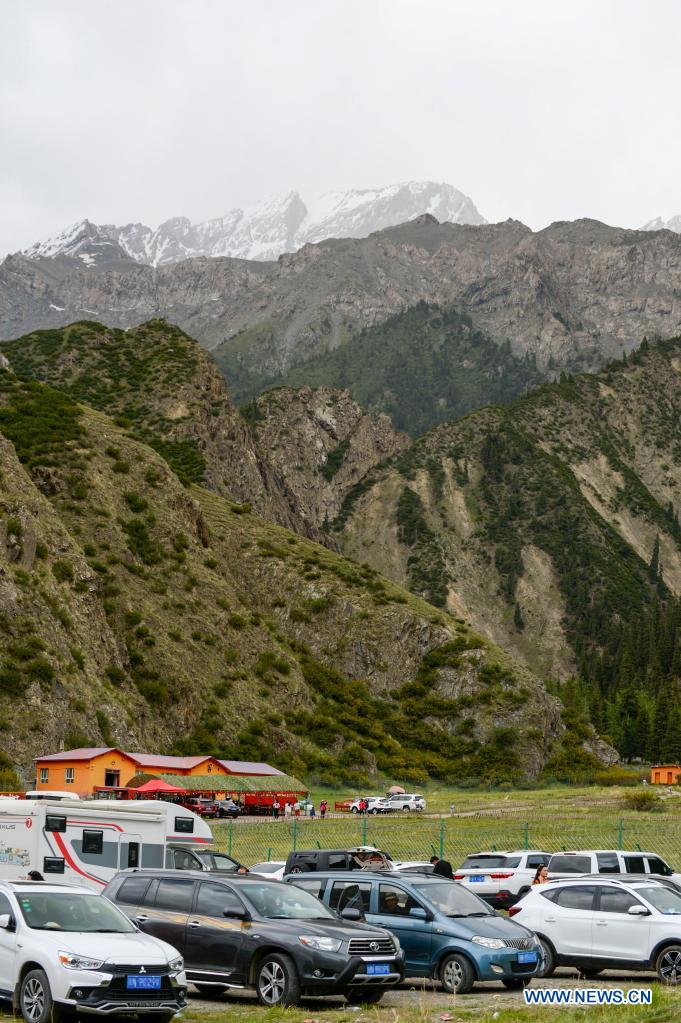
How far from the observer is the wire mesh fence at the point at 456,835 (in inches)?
1565

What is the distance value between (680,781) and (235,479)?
233 ft

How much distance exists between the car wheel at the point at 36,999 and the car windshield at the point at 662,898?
10.0 m

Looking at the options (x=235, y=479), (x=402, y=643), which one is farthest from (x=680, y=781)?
(x=235, y=479)

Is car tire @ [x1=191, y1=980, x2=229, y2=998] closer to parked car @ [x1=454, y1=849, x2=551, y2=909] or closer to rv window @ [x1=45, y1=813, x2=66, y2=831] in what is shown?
rv window @ [x1=45, y1=813, x2=66, y2=831]

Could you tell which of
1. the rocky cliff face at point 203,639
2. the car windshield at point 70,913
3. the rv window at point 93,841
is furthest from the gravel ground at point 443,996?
the rocky cliff face at point 203,639

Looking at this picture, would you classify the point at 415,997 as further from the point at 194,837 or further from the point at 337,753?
the point at 337,753

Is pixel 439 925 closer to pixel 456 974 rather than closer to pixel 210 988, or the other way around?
pixel 456 974

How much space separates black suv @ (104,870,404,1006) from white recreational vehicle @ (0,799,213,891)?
644 centimetres

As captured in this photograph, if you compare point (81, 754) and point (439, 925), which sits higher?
point (81, 754)

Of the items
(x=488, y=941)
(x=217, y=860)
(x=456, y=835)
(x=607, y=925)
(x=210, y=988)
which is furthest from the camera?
(x=456, y=835)

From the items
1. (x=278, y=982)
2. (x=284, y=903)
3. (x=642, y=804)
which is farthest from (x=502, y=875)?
(x=642, y=804)

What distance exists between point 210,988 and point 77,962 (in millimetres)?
3778

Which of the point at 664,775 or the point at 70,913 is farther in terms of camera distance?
the point at 664,775

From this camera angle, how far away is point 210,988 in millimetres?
19406
